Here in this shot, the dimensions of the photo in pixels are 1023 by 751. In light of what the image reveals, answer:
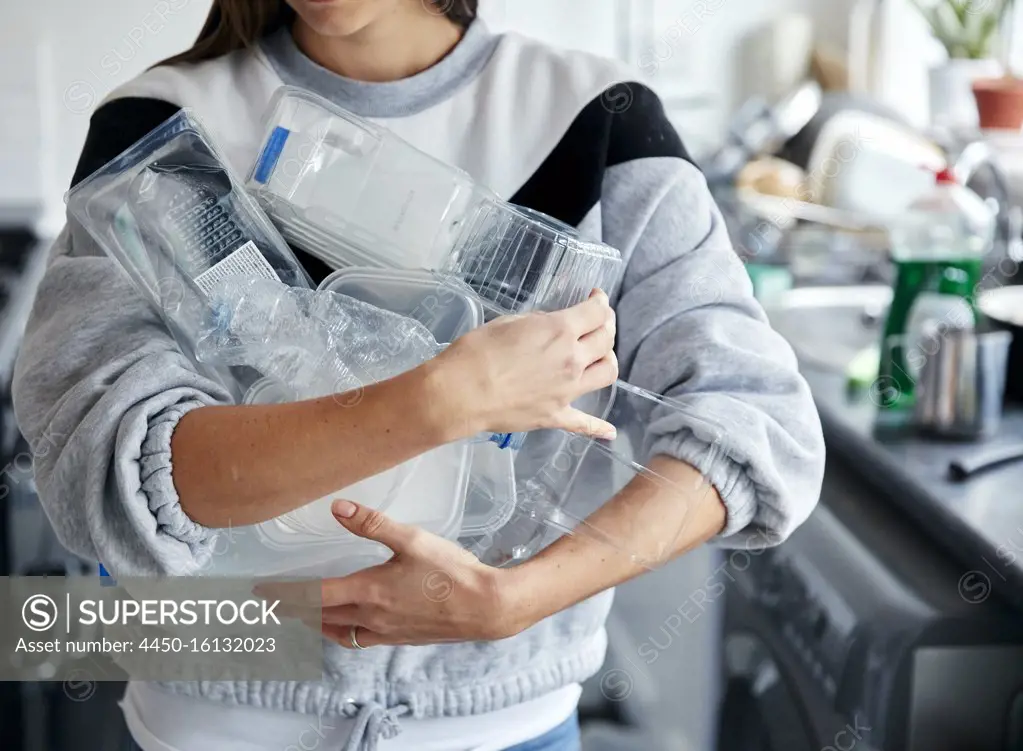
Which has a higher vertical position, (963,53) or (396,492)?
(396,492)

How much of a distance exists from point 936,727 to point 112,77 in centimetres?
114

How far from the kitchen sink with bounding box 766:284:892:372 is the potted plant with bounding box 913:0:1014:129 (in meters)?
0.39

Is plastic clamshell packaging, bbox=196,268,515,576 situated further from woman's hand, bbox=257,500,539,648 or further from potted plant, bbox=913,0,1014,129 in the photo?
potted plant, bbox=913,0,1014,129

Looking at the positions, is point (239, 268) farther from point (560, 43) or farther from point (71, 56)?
point (560, 43)

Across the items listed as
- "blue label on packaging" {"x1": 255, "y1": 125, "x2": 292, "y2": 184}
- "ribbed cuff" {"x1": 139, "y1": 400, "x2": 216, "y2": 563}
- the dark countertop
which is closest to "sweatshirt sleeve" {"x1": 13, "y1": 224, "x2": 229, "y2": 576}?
"ribbed cuff" {"x1": 139, "y1": 400, "x2": 216, "y2": 563}

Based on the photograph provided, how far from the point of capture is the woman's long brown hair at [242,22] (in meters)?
0.70

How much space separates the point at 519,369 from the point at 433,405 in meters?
0.04

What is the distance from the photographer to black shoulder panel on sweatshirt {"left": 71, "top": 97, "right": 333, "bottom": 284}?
654mm

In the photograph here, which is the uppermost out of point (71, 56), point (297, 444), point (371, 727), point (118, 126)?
point (118, 126)

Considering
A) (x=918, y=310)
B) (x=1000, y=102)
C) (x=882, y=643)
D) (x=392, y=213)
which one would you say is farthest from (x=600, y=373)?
(x=1000, y=102)

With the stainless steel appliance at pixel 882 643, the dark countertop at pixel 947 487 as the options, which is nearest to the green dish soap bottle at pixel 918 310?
the dark countertop at pixel 947 487

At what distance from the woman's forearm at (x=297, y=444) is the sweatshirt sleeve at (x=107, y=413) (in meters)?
0.02

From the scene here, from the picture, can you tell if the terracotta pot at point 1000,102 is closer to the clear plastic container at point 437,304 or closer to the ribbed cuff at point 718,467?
the ribbed cuff at point 718,467

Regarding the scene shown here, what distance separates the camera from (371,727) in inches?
27.0
